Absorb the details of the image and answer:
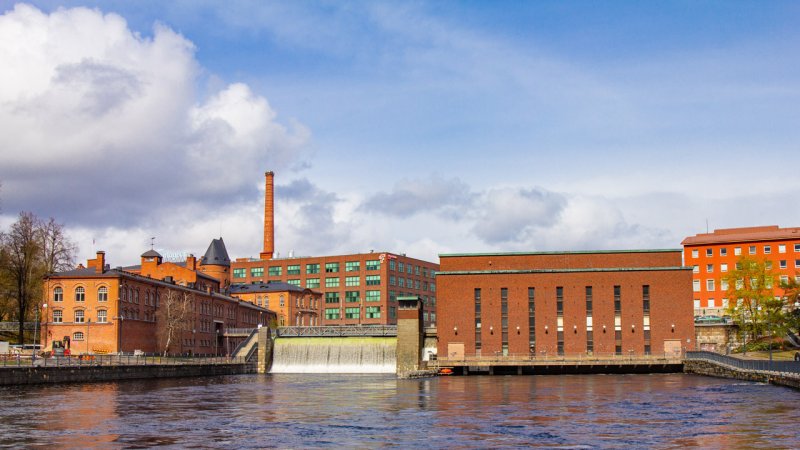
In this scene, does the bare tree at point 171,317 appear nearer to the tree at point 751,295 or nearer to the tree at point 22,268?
the tree at point 22,268

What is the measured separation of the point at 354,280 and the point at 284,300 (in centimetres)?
1877

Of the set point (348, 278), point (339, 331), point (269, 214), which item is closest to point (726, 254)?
point (339, 331)

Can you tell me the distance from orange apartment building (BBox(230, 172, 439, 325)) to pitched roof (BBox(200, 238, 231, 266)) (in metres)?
6.12

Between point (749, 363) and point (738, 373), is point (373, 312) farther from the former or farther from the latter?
point (749, 363)

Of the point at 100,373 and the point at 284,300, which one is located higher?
the point at 284,300

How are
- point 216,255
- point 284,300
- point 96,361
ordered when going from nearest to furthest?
point 96,361
point 284,300
point 216,255

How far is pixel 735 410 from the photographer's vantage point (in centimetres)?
4809

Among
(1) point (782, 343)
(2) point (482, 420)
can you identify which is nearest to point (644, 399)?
(2) point (482, 420)

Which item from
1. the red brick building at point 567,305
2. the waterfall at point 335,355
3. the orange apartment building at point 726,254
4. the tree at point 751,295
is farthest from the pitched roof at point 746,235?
the waterfall at point 335,355

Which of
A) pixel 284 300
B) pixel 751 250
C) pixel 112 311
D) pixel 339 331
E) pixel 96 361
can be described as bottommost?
pixel 96 361

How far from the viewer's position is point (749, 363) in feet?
252

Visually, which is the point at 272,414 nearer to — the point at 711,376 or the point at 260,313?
the point at 711,376

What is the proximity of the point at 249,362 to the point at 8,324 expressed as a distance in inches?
1172

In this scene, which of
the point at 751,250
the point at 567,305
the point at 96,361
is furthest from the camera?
the point at 751,250
